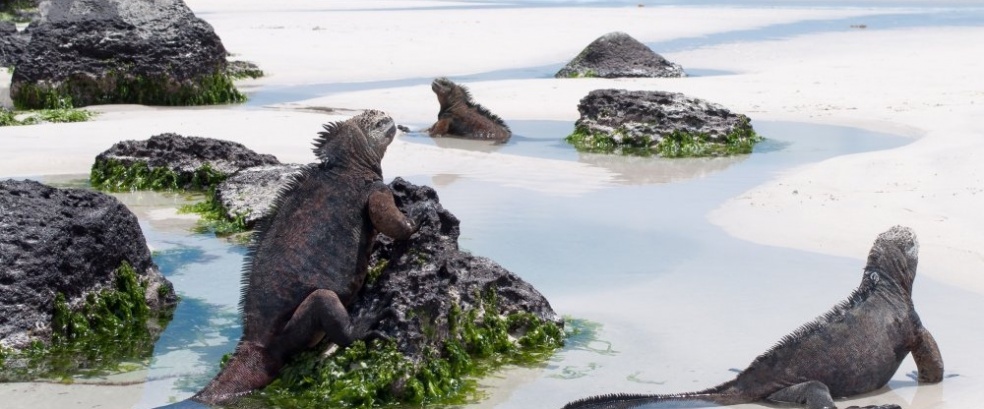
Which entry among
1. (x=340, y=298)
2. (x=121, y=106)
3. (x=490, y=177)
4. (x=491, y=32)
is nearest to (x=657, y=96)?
(x=490, y=177)

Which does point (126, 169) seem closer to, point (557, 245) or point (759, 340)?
point (557, 245)

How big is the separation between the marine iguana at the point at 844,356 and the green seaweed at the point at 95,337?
2.45 m

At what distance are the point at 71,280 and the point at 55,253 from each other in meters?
0.16

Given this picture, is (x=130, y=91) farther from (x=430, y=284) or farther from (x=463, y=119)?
(x=430, y=284)

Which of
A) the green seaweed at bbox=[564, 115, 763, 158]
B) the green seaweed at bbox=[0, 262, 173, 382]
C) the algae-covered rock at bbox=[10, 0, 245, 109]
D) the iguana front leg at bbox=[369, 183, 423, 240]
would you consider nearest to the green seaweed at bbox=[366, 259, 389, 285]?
the iguana front leg at bbox=[369, 183, 423, 240]

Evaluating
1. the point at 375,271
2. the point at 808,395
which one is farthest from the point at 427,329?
the point at 808,395

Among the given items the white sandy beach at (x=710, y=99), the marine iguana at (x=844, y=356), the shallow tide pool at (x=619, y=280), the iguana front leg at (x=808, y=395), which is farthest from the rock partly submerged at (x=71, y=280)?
the iguana front leg at (x=808, y=395)

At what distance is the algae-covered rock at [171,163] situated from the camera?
10352mm

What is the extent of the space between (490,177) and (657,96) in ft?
11.0

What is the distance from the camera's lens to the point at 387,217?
18.9 ft

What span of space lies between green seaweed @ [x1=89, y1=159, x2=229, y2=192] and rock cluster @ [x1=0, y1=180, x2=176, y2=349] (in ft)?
11.7

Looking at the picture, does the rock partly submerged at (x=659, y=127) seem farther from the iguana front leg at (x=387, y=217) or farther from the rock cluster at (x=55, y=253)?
the iguana front leg at (x=387, y=217)

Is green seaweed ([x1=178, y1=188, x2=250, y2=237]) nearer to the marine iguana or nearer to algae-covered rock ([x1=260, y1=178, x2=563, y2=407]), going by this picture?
algae-covered rock ([x1=260, y1=178, x2=563, y2=407])

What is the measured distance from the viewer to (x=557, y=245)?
27.2ft
